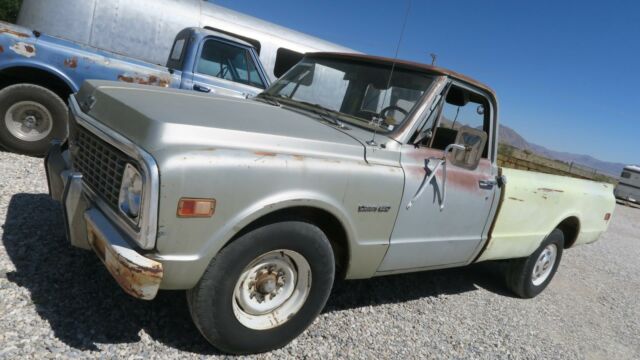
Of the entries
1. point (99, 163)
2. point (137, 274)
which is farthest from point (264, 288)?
point (99, 163)

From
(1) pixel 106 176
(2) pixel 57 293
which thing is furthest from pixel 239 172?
(2) pixel 57 293

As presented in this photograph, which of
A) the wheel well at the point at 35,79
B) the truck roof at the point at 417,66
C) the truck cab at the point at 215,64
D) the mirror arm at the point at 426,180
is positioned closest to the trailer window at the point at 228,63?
the truck cab at the point at 215,64

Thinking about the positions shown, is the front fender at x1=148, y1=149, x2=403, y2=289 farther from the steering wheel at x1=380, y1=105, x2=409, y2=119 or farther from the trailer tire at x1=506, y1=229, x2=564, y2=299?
the trailer tire at x1=506, y1=229, x2=564, y2=299

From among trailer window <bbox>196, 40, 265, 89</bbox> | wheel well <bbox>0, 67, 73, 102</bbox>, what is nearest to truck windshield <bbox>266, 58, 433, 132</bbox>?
trailer window <bbox>196, 40, 265, 89</bbox>

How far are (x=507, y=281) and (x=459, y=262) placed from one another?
4.86 ft

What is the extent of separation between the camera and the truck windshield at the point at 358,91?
339cm

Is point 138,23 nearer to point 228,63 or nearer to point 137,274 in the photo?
point 228,63

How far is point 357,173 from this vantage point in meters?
2.77

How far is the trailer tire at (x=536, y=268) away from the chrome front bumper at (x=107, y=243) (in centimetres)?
388

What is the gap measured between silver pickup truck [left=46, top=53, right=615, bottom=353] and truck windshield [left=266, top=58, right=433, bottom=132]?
0.04ft

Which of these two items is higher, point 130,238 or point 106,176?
point 106,176

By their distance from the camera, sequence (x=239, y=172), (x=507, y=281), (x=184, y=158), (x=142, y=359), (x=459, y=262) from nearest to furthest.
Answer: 1. (x=184, y=158)
2. (x=239, y=172)
3. (x=142, y=359)
4. (x=459, y=262)
5. (x=507, y=281)

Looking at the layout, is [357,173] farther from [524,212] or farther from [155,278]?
[524,212]

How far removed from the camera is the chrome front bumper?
215 centimetres
